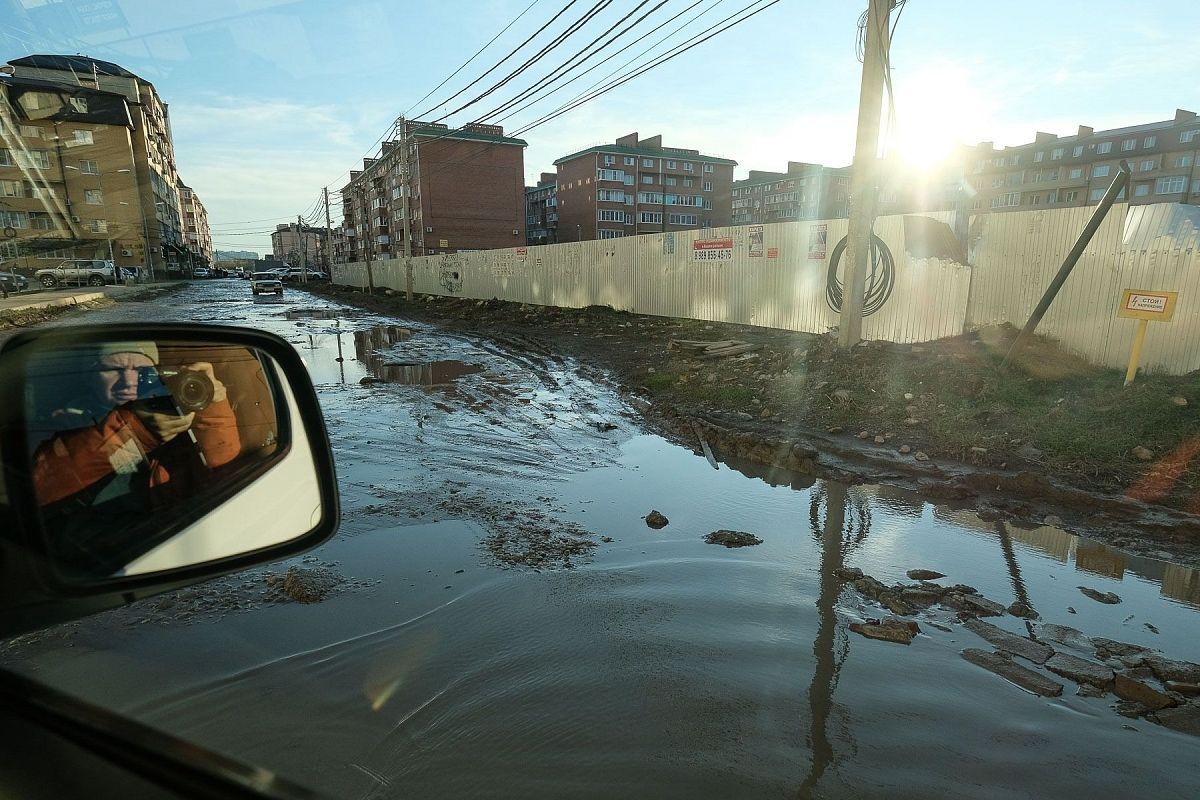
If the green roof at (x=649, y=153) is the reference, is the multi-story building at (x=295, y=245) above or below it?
below

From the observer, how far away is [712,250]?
17812mm

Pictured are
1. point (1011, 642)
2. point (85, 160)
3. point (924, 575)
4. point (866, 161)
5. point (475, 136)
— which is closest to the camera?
point (1011, 642)

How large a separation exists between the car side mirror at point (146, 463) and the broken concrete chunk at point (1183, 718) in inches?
137

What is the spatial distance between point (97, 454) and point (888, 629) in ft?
11.5

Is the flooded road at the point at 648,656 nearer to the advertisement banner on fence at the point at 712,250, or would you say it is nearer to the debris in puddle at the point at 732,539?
the debris in puddle at the point at 732,539

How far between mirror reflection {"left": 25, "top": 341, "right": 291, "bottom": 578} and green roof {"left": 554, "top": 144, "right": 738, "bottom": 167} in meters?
87.2

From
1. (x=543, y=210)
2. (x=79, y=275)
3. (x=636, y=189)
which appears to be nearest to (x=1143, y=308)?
(x=79, y=275)

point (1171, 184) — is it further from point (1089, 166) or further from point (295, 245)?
point (295, 245)

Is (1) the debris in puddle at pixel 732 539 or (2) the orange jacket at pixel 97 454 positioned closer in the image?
(2) the orange jacket at pixel 97 454

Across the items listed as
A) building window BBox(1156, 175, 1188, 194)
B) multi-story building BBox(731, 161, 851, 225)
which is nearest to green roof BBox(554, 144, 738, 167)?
multi-story building BBox(731, 161, 851, 225)

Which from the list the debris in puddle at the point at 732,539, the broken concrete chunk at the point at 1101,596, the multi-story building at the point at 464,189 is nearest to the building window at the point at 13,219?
the multi-story building at the point at 464,189

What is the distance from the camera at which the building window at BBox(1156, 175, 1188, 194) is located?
69.3 m

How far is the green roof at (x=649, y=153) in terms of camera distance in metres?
83.9

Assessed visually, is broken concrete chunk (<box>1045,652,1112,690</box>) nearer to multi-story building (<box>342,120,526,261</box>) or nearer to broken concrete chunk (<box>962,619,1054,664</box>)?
broken concrete chunk (<box>962,619,1054,664</box>)
